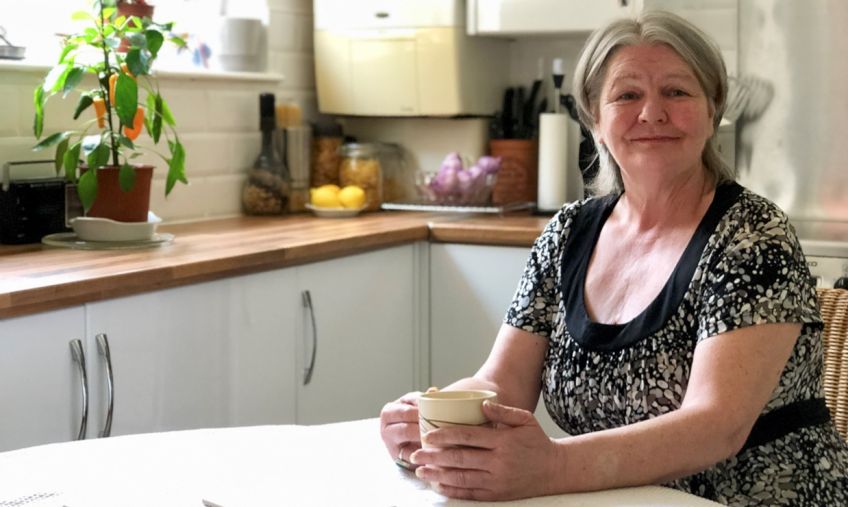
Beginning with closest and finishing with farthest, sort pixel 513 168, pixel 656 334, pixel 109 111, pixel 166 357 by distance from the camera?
pixel 656 334 → pixel 166 357 → pixel 109 111 → pixel 513 168

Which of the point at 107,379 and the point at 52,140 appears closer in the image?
the point at 107,379

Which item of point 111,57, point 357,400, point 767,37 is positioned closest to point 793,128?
point 767,37

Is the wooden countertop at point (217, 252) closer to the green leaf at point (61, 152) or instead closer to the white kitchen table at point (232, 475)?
the green leaf at point (61, 152)

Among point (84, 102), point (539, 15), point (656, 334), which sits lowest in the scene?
point (656, 334)

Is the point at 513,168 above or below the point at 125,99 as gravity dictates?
below

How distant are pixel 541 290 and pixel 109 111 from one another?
50.7 inches

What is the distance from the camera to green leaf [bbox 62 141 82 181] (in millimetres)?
2713

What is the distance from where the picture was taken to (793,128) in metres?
3.02

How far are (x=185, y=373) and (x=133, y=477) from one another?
114 centimetres

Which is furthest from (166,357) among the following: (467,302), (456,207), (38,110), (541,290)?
(456,207)

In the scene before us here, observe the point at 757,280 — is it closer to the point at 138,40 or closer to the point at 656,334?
the point at 656,334

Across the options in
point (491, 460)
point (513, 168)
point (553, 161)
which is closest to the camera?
point (491, 460)

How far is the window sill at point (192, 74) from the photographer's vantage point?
282 centimetres

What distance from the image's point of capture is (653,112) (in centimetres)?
176
